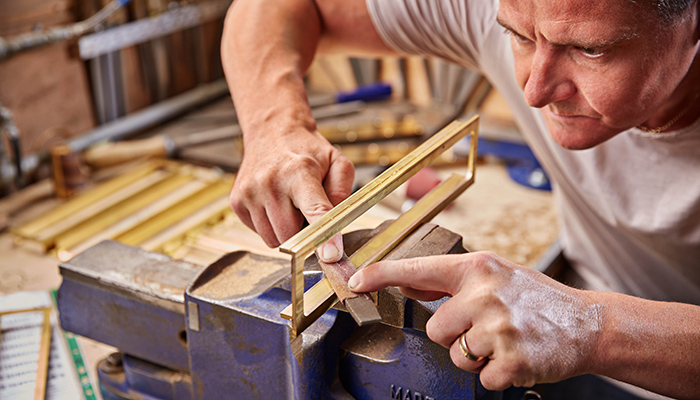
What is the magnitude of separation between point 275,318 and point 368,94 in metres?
2.59

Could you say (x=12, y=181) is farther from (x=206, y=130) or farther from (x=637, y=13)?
(x=637, y=13)

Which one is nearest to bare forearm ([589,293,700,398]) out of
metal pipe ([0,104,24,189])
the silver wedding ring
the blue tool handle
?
the silver wedding ring

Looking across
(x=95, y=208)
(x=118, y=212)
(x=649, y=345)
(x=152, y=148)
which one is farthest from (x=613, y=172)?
(x=152, y=148)

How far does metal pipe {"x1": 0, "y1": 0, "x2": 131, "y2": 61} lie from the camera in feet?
8.00

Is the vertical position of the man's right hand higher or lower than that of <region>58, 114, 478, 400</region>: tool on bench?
higher

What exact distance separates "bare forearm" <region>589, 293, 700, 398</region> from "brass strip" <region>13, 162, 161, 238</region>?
2047 mm

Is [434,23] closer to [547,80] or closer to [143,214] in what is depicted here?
[547,80]

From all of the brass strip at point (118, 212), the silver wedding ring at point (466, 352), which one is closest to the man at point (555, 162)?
the silver wedding ring at point (466, 352)

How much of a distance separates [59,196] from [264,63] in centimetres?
159

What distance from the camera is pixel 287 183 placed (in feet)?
3.87

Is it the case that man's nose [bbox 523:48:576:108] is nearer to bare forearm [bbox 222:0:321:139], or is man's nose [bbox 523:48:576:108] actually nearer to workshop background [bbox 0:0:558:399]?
bare forearm [bbox 222:0:321:139]

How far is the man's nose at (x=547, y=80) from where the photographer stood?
3.63 feet

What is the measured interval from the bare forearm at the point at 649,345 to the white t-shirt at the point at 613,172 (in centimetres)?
56

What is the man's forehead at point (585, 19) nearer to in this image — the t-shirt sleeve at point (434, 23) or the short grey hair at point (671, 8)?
the short grey hair at point (671, 8)
